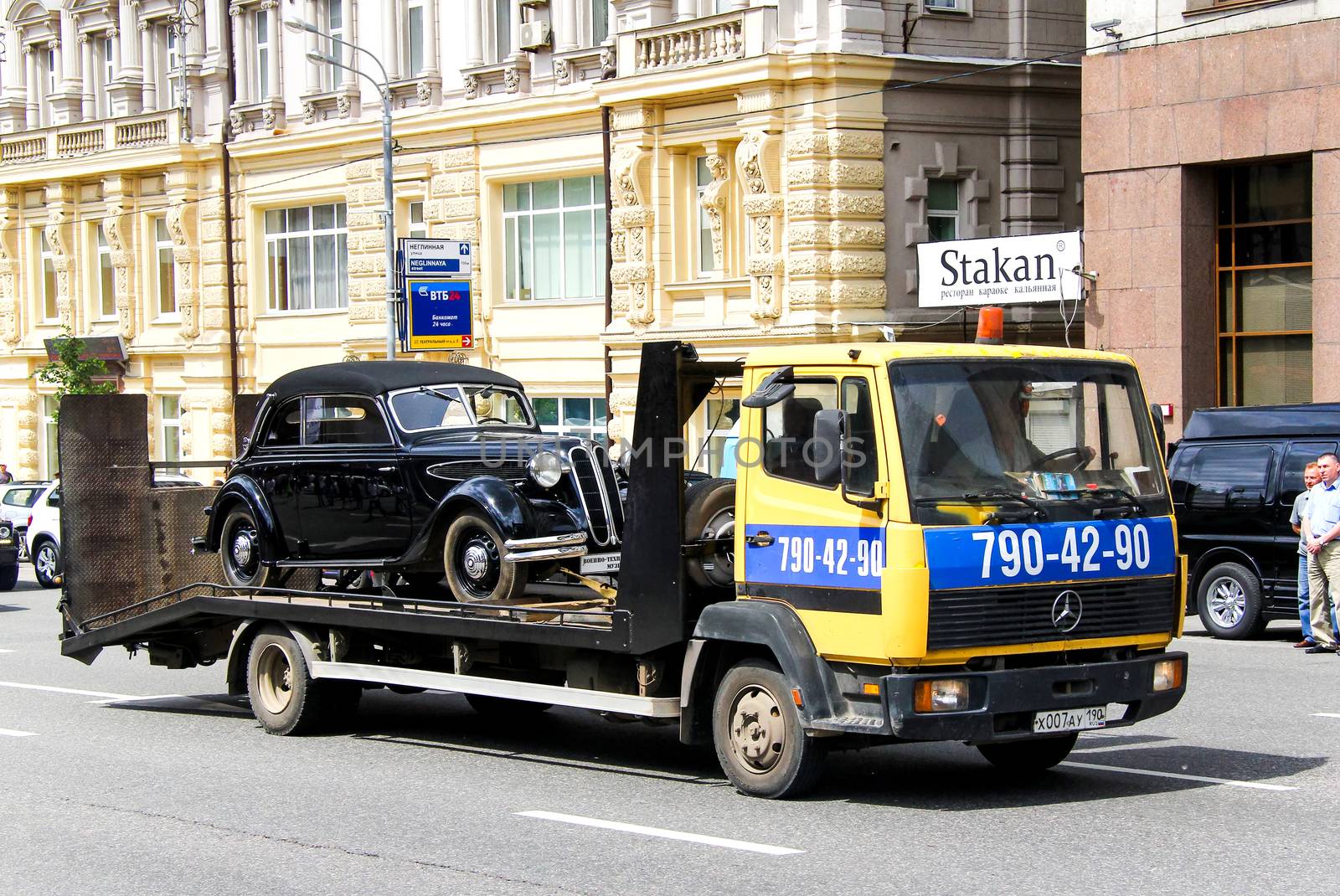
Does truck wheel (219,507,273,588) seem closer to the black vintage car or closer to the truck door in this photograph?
the black vintage car

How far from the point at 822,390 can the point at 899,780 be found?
2.40 metres

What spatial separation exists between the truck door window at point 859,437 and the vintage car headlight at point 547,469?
3.00 metres

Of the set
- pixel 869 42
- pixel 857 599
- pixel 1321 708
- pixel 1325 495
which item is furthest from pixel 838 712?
pixel 869 42

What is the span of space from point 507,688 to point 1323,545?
28.3 ft

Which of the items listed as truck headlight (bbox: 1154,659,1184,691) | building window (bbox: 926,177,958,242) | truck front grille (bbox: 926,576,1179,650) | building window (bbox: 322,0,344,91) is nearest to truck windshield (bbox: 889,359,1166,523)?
truck front grille (bbox: 926,576,1179,650)

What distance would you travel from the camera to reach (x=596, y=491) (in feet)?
39.1

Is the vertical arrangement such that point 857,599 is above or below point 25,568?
above

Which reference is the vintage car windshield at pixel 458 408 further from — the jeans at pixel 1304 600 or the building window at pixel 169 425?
the building window at pixel 169 425

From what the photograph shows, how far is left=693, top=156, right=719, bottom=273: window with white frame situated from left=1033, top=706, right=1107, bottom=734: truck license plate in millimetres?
20620

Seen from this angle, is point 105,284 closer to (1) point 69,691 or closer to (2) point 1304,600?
(1) point 69,691

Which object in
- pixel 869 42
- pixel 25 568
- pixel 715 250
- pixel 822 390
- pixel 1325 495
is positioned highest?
pixel 869 42

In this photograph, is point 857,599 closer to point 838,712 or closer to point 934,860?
point 838,712

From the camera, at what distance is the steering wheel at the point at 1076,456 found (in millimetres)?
9547

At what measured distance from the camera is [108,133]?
41.6 m
